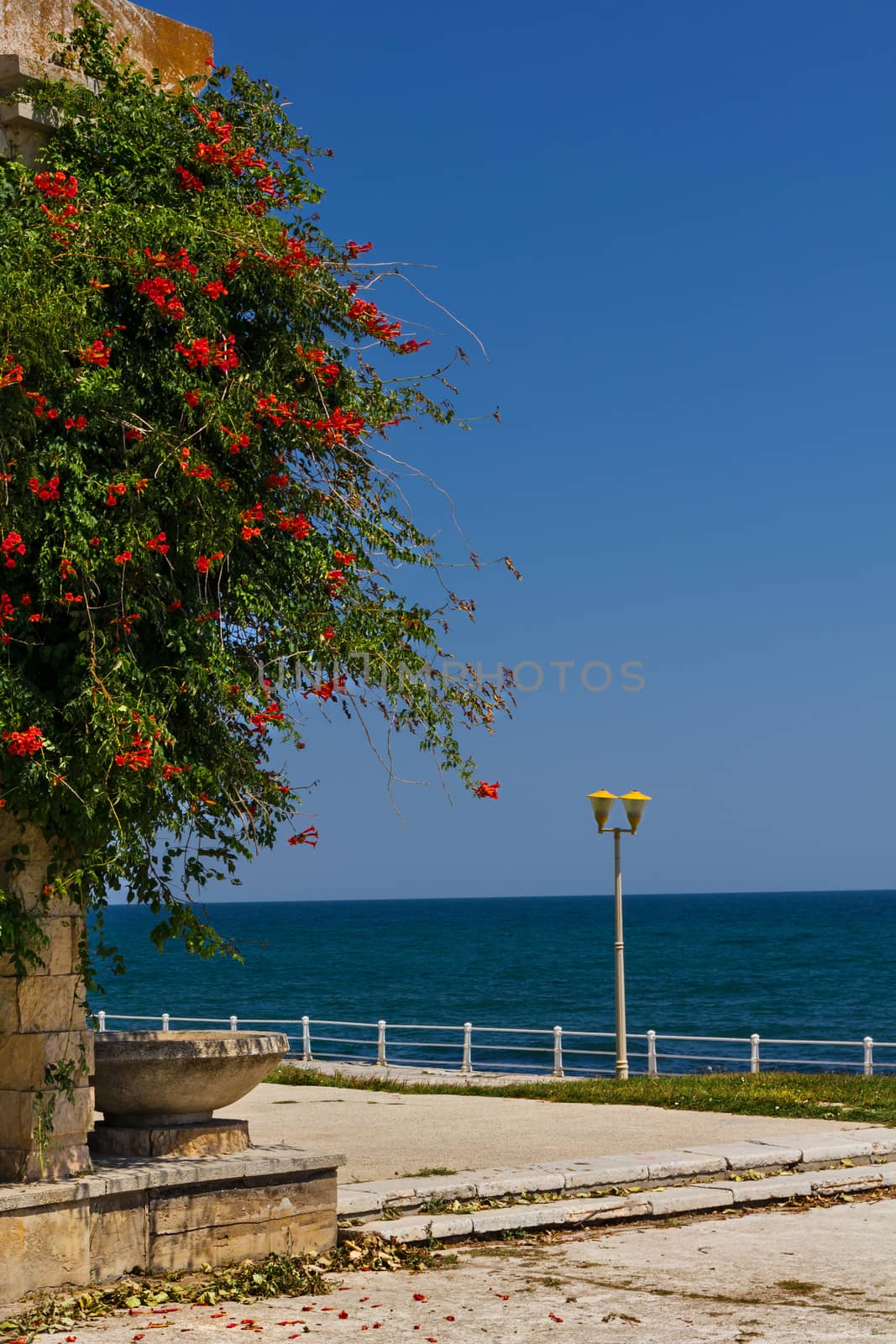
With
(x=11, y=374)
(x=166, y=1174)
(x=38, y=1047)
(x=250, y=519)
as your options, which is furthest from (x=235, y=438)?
(x=166, y=1174)

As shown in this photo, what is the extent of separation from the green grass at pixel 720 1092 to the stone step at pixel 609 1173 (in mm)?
2361

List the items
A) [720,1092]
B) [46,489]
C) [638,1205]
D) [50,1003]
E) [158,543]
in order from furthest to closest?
[720,1092], [638,1205], [50,1003], [158,543], [46,489]

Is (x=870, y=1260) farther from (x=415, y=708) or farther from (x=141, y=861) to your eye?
(x=141, y=861)

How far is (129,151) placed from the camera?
27.2 ft

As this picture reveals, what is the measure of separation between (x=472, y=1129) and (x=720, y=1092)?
3528 mm

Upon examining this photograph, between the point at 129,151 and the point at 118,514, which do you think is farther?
the point at 129,151

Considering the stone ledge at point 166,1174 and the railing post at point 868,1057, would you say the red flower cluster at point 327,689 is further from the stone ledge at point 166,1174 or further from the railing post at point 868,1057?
the railing post at point 868,1057

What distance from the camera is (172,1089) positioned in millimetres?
8586

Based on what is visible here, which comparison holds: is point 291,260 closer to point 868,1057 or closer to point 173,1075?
point 173,1075

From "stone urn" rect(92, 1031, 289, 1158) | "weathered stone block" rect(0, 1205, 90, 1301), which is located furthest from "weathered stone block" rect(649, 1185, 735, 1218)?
"weathered stone block" rect(0, 1205, 90, 1301)

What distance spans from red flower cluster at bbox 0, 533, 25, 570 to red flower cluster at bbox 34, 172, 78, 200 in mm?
1957

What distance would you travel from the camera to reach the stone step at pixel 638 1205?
376 inches

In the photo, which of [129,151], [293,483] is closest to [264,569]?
[293,483]

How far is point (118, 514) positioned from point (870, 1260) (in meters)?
6.22
